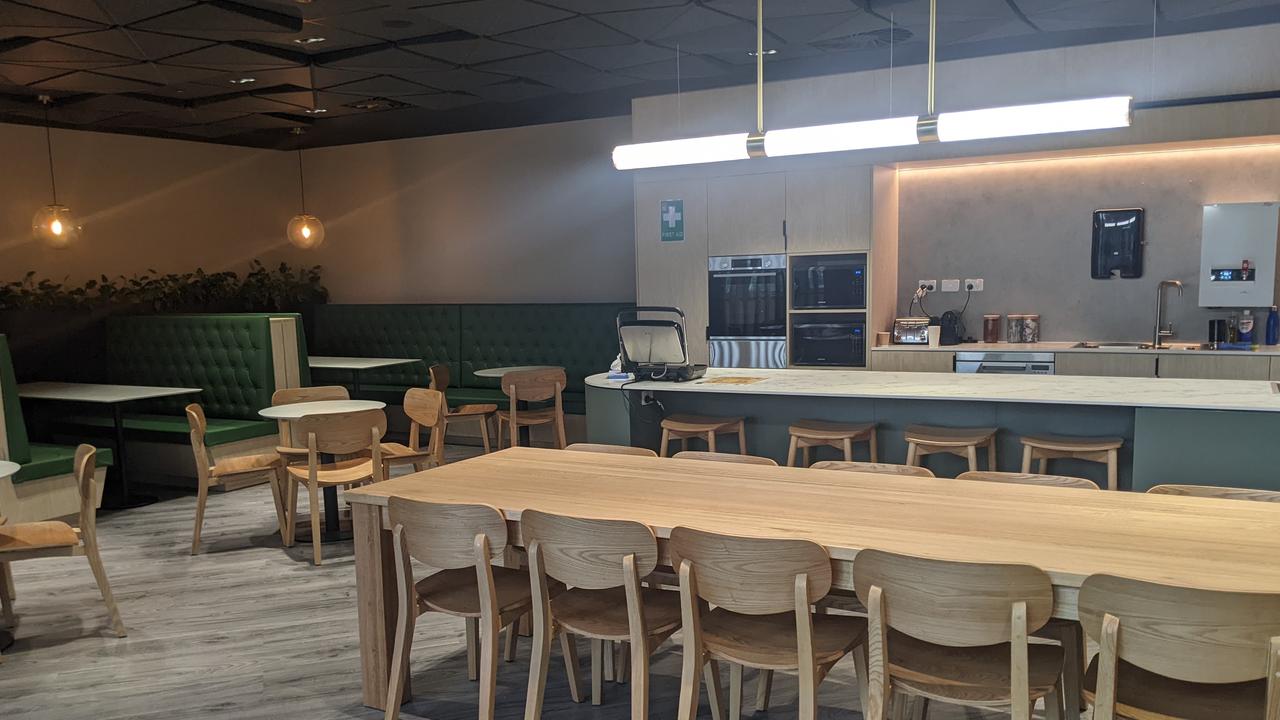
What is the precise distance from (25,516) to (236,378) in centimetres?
177

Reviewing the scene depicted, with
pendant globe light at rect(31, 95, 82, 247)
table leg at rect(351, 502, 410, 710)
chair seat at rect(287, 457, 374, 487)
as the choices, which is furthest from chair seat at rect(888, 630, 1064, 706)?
pendant globe light at rect(31, 95, 82, 247)

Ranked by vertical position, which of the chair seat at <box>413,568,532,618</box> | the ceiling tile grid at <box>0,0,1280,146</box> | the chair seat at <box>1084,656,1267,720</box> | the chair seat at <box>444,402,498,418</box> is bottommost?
the chair seat at <box>444,402,498,418</box>

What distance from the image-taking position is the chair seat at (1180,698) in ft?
6.11

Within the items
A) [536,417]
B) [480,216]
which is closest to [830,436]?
[536,417]

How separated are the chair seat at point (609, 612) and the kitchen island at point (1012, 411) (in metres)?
1.62

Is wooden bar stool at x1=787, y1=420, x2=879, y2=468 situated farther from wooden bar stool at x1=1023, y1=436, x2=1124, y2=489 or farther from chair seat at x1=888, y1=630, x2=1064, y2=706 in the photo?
chair seat at x1=888, y1=630, x2=1064, y2=706

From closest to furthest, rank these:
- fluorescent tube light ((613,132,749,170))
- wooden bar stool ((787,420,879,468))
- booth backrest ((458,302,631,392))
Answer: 1. fluorescent tube light ((613,132,749,170))
2. wooden bar stool ((787,420,879,468))
3. booth backrest ((458,302,631,392))

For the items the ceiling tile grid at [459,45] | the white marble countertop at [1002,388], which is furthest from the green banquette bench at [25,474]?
the white marble countertop at [1002,388]

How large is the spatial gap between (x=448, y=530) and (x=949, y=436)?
7.84 feet

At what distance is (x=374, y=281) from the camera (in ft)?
29.4

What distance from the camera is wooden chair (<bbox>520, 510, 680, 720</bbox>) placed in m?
2.26

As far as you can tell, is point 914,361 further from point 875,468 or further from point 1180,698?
point 1180,698

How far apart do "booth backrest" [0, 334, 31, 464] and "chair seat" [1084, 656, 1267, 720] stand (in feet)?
17.9

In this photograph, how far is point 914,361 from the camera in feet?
19.1
